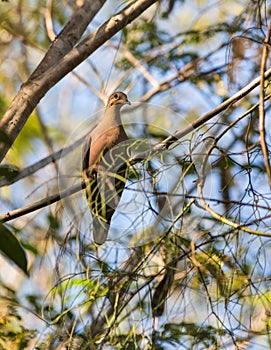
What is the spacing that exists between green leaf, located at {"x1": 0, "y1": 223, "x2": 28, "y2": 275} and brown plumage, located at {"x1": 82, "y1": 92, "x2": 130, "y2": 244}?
0.63 m

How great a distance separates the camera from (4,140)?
4.32ft

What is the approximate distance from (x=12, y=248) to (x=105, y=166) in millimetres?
1070

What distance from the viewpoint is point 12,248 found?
4.04ft

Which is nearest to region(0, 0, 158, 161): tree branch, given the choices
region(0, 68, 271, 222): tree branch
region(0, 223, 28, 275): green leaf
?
region(0, 68, 271, 222): tree branch

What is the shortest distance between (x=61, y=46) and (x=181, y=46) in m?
2.36

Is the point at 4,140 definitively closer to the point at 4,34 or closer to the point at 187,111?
the point at 187,111

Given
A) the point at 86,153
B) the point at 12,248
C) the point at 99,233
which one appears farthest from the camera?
the point at 86,153

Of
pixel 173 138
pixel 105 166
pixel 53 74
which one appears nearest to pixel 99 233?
pixel 105 166

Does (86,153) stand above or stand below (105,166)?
above

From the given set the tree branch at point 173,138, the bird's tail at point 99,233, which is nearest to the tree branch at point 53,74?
the tree branch at point 173,138

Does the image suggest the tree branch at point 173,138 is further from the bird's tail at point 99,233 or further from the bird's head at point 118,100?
the bird's head at point 118,100

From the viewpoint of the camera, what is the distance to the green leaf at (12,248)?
1.21 meters

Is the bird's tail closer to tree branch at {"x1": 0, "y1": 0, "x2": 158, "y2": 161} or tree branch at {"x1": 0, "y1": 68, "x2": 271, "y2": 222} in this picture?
tree branch at {"x1": 0, "y1": 68, "x2": 271, "y2": 222}

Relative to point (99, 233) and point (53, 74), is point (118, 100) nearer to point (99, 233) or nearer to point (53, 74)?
point (53, 74)
